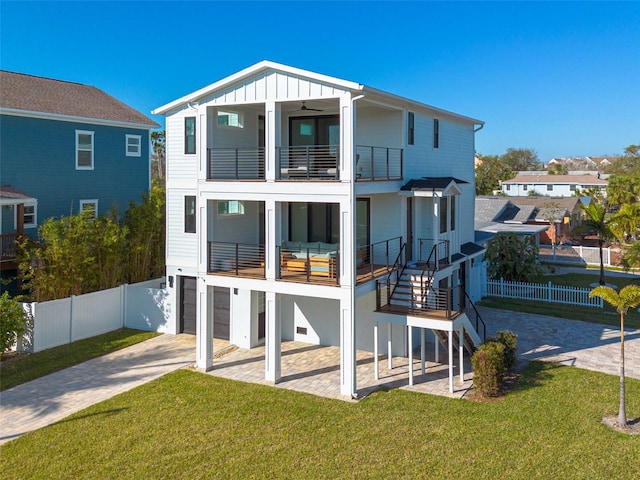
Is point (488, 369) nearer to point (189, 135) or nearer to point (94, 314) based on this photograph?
point (189, 135)

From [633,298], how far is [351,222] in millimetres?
6759

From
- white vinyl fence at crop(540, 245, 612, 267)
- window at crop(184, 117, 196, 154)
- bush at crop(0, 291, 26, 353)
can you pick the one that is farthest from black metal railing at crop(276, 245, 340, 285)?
white vinyl fence at crop(540, 245, 612, 267)

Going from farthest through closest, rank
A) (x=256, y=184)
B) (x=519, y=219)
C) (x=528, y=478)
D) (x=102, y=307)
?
(x=519, y=219) → (x=102, y=307) → (x=256, y=184) → (x=528, y=478)

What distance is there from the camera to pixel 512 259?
27109 mm

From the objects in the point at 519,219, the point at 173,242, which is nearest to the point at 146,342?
the point at 173,242

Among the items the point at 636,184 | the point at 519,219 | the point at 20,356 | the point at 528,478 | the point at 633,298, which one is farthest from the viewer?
the point at 636,184

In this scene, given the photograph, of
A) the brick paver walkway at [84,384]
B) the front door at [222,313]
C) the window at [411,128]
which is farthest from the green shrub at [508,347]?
the brick paver walkway at [84,384]

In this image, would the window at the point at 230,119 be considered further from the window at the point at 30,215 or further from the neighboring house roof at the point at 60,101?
the window at the point at 30,215

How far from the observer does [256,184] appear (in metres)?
15.2

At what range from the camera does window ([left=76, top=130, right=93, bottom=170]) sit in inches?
910

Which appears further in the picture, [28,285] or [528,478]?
[28,285]

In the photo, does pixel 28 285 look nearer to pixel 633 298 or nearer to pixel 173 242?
pixel 173 242

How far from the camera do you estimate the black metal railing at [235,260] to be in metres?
16.0

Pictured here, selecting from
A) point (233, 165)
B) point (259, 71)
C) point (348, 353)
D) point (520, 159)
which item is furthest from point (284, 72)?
point (520, 159)
